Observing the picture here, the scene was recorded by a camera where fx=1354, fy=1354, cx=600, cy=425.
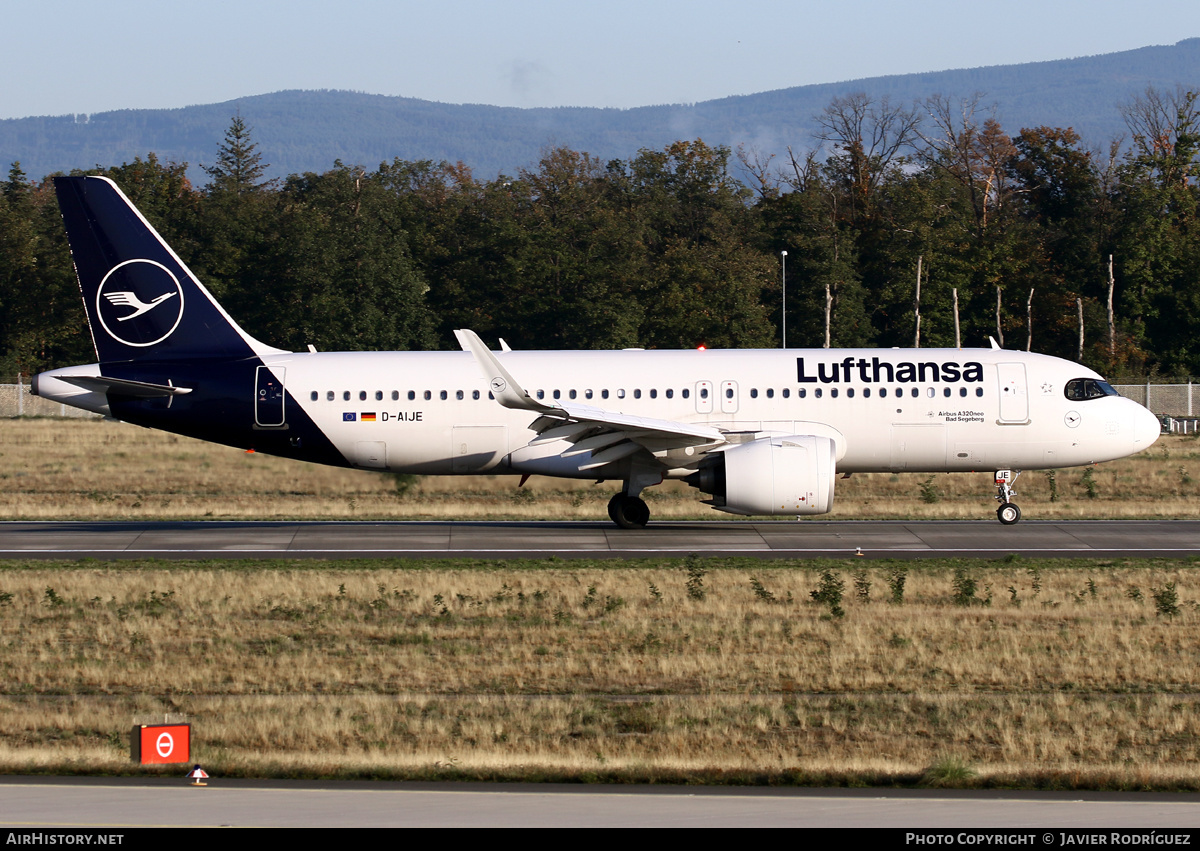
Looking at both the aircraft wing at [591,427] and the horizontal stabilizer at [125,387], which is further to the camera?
the horizontal stabilizer at [125,387]

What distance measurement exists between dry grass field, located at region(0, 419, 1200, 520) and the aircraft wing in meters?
4.57

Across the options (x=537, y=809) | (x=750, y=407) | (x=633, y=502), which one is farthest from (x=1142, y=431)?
(x=537, y=809)

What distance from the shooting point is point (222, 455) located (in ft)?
149

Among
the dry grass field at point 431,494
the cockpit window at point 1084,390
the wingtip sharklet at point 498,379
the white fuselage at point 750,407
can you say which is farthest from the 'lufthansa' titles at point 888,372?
the wingtip sharklet at point 498,379

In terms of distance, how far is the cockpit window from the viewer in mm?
29156

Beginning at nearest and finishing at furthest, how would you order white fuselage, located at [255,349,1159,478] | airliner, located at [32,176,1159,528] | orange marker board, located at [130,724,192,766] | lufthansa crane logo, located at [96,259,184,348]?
orange marker board, located at [130,724,192,766]
airliner, located at [32,176,1159,528]
white fuselage, located at [255,349,1159,478]
lufthansa crane logo, located at [96,259,184,348]

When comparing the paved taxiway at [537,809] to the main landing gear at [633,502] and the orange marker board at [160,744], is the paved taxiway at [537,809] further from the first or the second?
the main landing gear at [633,502]

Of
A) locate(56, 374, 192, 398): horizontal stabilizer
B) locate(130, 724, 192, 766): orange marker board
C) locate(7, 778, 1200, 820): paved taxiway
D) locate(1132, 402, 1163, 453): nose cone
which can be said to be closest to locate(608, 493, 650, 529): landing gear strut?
locate(56, 374, 192, 398): horizontal stabilizer

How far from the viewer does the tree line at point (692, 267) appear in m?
69.6

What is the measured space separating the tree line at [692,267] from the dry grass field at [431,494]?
23.0 m

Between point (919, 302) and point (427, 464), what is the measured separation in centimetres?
4821

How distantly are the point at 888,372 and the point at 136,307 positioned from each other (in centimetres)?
1605

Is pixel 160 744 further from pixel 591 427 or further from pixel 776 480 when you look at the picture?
pixel 776 480

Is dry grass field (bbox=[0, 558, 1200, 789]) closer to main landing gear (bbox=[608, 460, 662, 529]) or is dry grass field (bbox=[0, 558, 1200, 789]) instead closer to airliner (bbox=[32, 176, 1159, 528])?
main landing gear (bbox=[608, 460, 662, 529])
